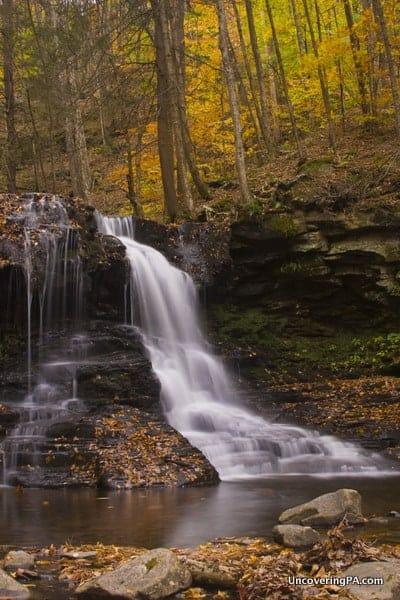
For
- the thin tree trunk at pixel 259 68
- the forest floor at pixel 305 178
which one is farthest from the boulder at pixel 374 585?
the thin tree trunk at pixel 259 68

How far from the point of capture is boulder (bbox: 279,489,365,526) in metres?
6.10

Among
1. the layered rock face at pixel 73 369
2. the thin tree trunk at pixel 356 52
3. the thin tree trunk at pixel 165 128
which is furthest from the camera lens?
the thin tree trunk at pixel 356 52

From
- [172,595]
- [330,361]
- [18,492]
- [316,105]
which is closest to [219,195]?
[330,361]

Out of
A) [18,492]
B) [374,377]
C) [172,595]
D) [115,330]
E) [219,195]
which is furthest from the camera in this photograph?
[219,195]

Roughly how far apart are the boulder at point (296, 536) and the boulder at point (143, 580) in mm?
1338

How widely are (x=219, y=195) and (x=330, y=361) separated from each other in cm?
694

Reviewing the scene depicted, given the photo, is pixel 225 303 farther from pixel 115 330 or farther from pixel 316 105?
pixel 316 105

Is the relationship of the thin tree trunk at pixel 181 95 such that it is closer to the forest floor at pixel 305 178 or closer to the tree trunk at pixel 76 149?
the forest floor at pixel 305 178

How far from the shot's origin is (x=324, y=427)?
12148 millimetres

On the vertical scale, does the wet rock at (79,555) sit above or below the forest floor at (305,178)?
below

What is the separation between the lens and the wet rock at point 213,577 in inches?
173

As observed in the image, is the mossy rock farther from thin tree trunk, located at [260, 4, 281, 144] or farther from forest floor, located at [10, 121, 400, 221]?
thin tree trunk, located at [260, 4, 281, 144]

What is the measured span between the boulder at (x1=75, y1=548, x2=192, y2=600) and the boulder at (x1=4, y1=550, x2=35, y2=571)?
78cm

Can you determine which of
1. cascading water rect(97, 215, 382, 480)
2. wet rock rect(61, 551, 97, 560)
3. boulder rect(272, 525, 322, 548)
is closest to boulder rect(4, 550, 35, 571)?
wet rock rect(61, 551, 97, 560)
